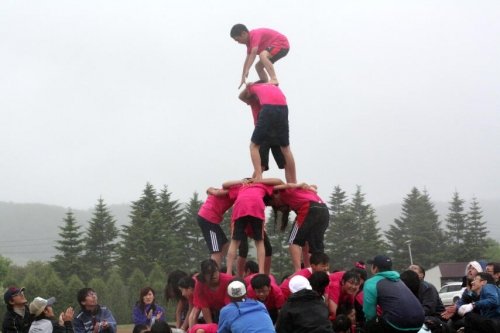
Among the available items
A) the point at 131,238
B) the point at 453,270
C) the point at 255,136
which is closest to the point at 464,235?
the point at 453,270

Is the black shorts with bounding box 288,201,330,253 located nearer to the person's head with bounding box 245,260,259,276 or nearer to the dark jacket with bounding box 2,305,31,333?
the person's head with bounding box 245,260,259,276

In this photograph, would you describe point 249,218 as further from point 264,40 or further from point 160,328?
point 160,328

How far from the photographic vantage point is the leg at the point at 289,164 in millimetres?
11883

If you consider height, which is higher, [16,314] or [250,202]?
[250,202]

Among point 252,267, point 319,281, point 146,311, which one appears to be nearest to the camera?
point 319,281

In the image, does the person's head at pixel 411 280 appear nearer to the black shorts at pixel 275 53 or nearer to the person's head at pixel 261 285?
the person's head at pixel 261 285

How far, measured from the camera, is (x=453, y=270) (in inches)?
2506

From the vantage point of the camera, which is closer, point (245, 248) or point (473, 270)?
point (473, 270)

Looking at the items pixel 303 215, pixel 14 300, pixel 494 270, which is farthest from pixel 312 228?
pixel 14 300

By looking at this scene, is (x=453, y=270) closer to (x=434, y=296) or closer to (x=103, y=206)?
(x=103, y=206)

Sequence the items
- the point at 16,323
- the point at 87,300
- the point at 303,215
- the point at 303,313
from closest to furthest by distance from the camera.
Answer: the point at 303,313, the point at 16,323, the point at 87,300, the point at 303,215

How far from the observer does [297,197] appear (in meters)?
11.1

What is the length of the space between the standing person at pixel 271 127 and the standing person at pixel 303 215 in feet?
1.87

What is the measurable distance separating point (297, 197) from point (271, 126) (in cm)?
130
